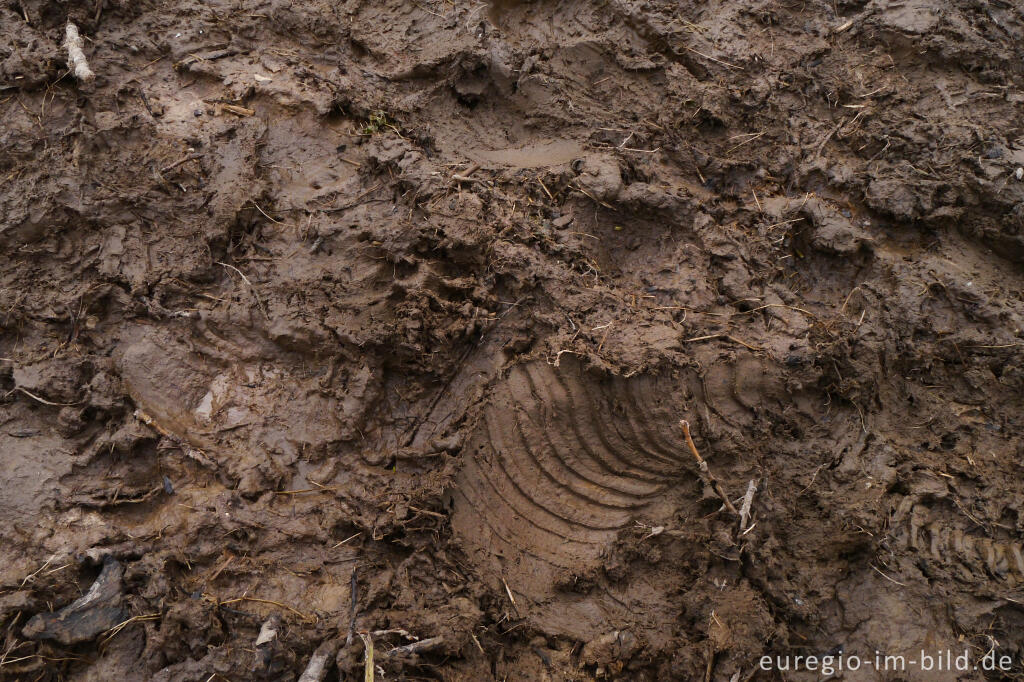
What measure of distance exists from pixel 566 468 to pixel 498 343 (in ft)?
2.21

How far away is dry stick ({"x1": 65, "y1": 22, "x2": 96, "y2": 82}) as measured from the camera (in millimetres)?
3094

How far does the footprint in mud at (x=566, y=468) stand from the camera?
2.81m

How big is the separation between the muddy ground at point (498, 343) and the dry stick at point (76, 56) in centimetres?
6

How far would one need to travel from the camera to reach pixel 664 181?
11.0ft

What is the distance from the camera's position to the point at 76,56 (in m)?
3.11

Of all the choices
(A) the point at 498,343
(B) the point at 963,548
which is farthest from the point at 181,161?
(B) the point at 963,548

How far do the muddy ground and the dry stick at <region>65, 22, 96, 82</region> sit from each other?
57 mm

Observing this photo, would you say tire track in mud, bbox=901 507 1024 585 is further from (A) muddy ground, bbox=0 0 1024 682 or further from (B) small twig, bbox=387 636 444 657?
(B) small twig, bbox=387 636 444 657

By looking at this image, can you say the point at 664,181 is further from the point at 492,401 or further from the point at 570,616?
the point at 570,616

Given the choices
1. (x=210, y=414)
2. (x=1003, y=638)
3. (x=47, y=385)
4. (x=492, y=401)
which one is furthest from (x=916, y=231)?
(x=47, y=385)

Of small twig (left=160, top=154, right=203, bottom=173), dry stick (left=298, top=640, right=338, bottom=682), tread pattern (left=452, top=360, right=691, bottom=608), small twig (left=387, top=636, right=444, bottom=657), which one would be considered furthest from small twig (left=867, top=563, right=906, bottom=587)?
small twig (left=160, top=154, right=203, bottom=173)

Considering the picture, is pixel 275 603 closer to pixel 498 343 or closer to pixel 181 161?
pixel 498 343

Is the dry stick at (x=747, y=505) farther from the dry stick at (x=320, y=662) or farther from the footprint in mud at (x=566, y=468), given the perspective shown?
the dry stick at (x=320, y=662)

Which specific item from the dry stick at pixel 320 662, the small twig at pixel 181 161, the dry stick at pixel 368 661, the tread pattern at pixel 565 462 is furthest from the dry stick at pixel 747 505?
the small twig at pixel 181 161
